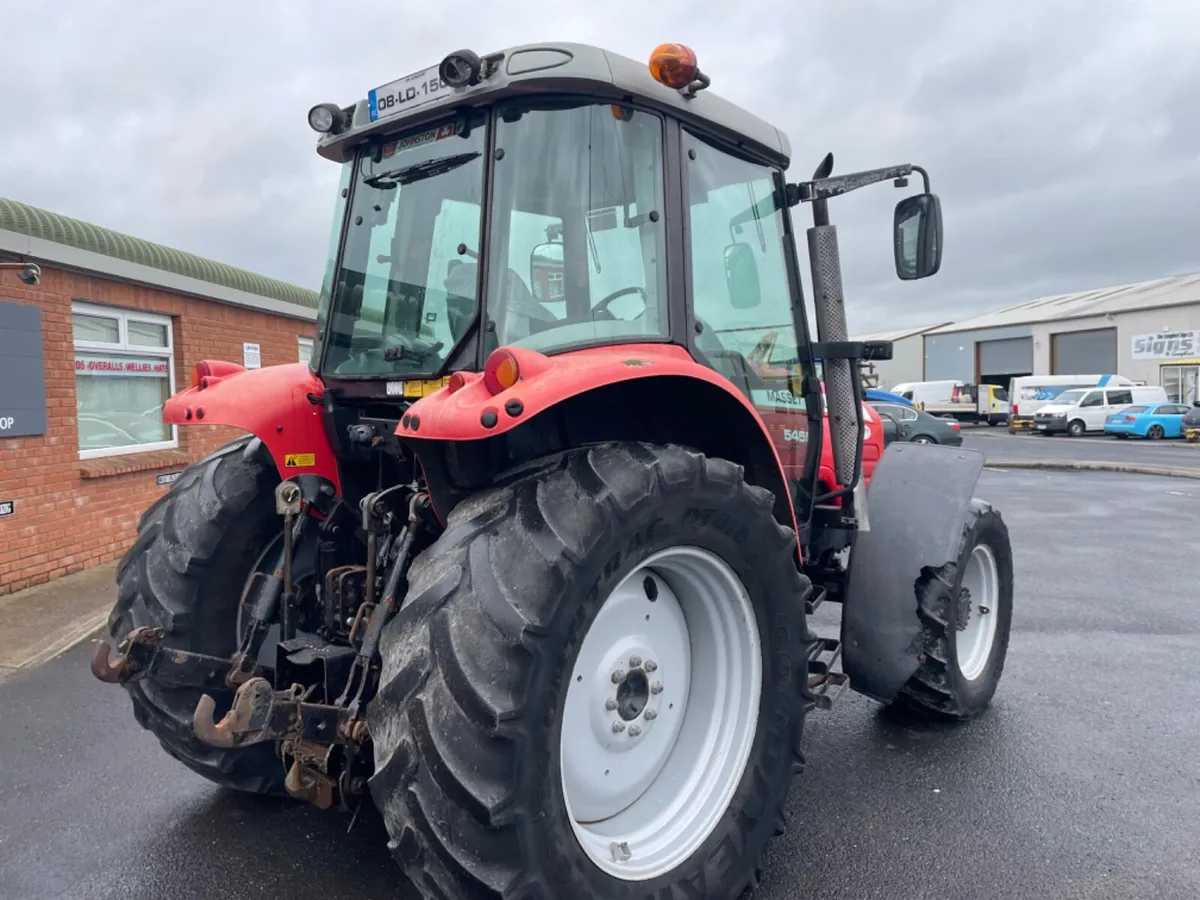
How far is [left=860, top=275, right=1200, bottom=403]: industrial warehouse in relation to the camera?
38.2 meters

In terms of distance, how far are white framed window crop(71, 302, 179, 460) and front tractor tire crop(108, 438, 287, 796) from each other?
5.32 metres

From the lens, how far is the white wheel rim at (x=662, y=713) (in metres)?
2.43

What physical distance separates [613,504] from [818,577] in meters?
2.00

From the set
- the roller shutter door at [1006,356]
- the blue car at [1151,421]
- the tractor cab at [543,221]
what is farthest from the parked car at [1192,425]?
the tractor cab at [543,221]

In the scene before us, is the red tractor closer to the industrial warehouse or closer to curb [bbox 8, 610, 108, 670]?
curb [bbox 8, 610, 108, 670]

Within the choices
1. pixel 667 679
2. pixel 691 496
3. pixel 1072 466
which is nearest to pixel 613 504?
pixel 691 496

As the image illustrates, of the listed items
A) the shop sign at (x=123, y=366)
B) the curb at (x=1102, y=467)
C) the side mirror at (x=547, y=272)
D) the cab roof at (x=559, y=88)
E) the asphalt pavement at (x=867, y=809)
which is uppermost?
the cab roof at (x=559, y=88)

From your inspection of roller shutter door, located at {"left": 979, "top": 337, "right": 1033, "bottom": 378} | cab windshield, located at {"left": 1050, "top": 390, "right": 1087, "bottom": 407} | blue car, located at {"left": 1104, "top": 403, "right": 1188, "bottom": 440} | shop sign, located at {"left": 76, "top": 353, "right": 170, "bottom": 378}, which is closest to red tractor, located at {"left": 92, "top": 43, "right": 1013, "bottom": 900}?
shop sign, located at {"left": 76, "top": 353, "right": 170, "bottom": 378}

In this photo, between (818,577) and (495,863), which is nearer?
(495,863)

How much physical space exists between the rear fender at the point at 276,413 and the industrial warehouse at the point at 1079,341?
41.5 m

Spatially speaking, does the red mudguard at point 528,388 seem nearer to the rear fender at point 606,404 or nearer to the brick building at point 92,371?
the rear fender at point 606,404

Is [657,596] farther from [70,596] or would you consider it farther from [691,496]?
[70,596]

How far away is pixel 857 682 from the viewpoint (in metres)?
3.50

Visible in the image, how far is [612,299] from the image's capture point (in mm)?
2664
